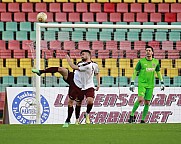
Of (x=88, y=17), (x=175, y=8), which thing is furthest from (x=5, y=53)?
(x=175, y=8)

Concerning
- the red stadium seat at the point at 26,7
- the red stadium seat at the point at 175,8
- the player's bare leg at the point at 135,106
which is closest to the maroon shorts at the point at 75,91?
the player's bare leg at the point at 135,106

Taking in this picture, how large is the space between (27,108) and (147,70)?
2.88 meters

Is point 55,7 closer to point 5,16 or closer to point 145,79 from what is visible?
point 5,16

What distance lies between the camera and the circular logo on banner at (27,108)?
52.8ft

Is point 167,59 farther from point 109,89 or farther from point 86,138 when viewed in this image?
point 86,138

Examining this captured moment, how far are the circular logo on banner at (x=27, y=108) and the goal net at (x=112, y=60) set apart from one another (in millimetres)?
139

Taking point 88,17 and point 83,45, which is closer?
point 83,45

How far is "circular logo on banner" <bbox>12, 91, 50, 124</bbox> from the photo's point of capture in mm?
16094

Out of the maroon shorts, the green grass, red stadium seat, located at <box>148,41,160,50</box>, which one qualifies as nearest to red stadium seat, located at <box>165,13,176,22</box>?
red stadium seat, located at <box>148,41,160,50</box>

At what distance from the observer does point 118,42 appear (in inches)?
756

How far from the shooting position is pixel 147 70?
15633 millimetres

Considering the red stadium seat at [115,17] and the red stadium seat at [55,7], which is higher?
the red stadium seat at [55,7]

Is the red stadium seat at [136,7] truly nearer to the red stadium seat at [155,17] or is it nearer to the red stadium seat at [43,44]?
the red stadium seat at [155,17]

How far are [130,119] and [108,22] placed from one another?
16.8ft
